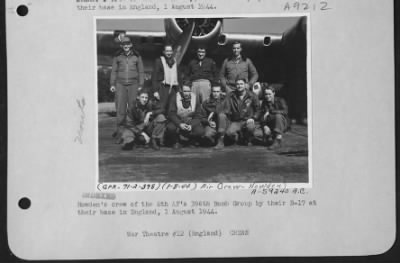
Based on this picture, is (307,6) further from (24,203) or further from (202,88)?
(24,203)

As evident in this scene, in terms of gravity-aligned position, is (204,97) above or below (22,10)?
below

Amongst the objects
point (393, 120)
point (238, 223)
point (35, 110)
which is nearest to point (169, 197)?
point (238, 223)

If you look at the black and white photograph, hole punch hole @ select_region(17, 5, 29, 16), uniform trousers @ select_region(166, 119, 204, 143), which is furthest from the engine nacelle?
hole punch hole @ select_region(17, 5, 29, 16)

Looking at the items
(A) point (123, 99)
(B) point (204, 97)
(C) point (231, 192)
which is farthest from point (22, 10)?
(C) point (231, 192)

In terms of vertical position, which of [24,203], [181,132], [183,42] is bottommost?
[24,203]

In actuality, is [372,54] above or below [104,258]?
above

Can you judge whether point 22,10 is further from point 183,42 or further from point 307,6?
point 307,6

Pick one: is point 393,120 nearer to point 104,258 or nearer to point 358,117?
point 358,117
